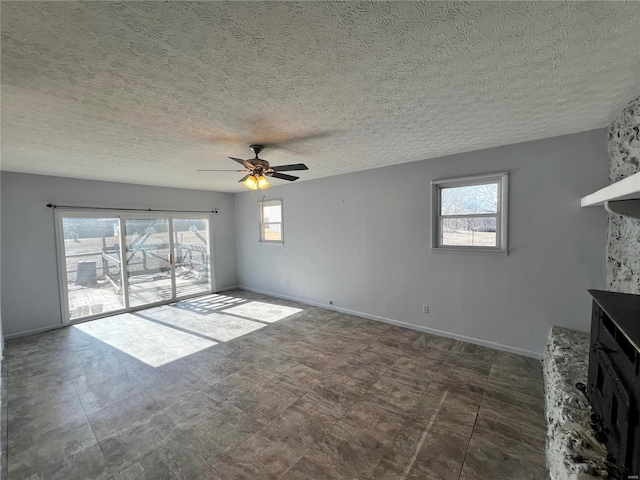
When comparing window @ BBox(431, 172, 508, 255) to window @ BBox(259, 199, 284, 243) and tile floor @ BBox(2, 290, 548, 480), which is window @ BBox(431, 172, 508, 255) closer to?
tile floor @ BBox(2, 290, 548, 480)

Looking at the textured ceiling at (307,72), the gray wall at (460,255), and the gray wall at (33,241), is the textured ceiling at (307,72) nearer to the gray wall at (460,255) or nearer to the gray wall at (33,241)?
the gray wall at (460,255)

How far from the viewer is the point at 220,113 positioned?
2.14 m

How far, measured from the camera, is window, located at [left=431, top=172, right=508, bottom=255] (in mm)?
3264

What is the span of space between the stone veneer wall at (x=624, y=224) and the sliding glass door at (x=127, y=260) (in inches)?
275

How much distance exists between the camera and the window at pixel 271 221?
600cm

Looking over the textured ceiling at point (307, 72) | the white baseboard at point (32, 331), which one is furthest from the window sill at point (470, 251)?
the white baseboard at point (32, 331)

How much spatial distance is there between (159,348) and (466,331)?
14.2 feet

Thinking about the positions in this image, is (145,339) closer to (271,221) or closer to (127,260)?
(127,260)

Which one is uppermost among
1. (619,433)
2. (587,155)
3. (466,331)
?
(587,155)

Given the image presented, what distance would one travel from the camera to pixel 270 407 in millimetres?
2383

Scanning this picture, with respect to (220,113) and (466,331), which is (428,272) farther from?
(220,113)

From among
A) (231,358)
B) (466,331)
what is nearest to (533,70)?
(466,331)

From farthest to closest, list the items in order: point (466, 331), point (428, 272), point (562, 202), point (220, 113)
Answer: point (428, 272), point (466, 331), point (562, 202), point (220, 113)

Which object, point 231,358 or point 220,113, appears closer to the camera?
point 220,113
